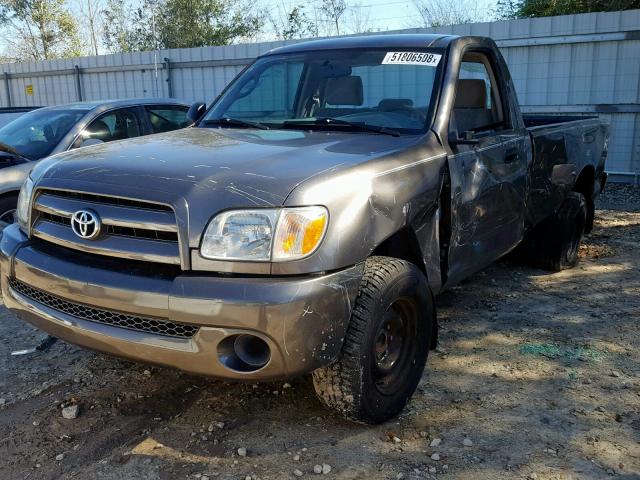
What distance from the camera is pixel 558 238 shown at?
5387 millimetres

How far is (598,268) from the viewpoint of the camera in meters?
5.71

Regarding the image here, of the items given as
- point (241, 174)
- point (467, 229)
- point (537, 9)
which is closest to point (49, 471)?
point (241, 174)

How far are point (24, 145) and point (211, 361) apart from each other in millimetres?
4456

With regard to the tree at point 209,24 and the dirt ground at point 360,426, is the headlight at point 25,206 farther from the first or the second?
the tree at point 209,24

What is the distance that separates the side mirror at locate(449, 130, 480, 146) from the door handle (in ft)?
2.10

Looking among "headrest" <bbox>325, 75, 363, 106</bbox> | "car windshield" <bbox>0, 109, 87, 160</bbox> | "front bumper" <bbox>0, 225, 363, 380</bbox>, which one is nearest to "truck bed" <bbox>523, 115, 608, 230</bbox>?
"headrest" <bbox>325, 75, 363, 106</bbox>

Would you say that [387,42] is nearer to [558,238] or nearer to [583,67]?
[558,238]

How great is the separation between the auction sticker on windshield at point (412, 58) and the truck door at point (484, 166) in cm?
19

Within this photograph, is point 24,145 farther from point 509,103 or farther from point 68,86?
→ point 68,86

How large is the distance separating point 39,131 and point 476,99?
435cm

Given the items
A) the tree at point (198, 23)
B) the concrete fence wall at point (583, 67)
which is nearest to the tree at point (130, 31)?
the tree at point (198, 23)

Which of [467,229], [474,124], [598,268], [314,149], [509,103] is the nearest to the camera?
[314,149]

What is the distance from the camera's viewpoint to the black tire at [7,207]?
5293 millimetres

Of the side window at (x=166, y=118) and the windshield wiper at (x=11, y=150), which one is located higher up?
the side window at (x=166, y=118)
